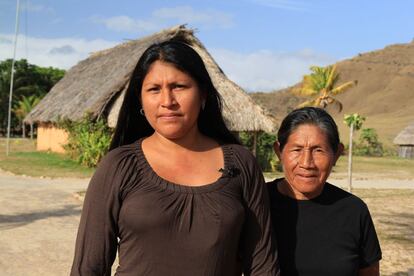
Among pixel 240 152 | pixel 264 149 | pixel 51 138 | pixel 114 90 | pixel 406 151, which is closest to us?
pixel 240 152

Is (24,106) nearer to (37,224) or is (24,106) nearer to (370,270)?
(37,224)

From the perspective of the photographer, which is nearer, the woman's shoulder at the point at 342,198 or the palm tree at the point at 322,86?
the woman's shoulder at the point at 342,198

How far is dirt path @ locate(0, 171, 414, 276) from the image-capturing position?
18.2 feet

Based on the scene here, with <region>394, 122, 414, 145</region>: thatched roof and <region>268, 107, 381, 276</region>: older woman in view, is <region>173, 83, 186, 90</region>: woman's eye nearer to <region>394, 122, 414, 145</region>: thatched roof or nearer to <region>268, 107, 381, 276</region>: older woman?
<region>268, 107, 381, 276</region>: older woman

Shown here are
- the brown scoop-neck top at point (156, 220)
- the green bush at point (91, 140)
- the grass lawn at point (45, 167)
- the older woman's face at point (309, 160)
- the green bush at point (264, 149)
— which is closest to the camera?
the brown scoop-neck top at point (156, 220)

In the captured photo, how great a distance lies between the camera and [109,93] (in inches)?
667

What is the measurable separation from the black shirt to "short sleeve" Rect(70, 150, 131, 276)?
61 centimetres

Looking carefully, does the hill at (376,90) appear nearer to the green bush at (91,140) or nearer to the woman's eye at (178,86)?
the green bush at (91,140)

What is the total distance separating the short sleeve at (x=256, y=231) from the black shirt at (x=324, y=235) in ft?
0.41

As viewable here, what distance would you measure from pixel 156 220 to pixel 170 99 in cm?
38

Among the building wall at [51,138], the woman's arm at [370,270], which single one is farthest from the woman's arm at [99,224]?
the building wall at [51,138]

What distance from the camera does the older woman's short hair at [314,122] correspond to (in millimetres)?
1871

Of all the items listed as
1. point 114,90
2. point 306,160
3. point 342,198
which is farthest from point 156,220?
point 114,90

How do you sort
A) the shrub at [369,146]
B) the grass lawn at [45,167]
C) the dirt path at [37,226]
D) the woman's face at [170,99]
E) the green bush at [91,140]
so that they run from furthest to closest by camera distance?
the shrub at [369,146] < the green bush at [91,140] < the grass lawn at [45,167] < the dirt path at [37,226] < the woman's face at [170,99]
